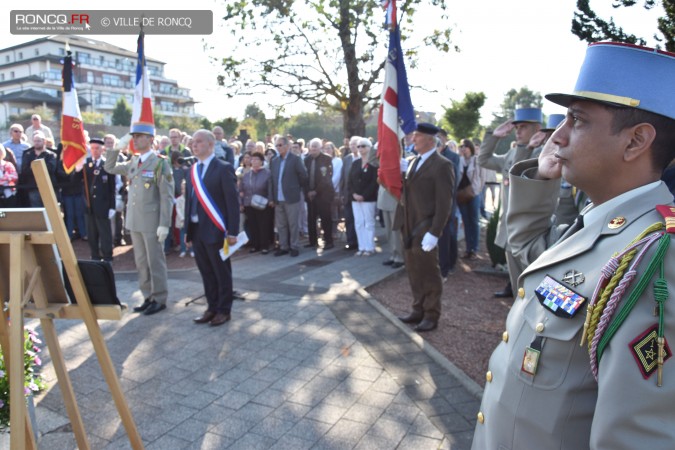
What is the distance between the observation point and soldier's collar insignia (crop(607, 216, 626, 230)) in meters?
1.28

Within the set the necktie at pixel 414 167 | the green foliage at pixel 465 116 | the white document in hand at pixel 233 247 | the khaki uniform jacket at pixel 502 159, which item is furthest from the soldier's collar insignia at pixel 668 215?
the green foliage at pixel 465 116

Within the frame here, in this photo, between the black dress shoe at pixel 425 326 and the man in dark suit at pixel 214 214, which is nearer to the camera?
the black dress shoe at pixel 425 326

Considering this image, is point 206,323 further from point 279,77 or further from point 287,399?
point 279,77

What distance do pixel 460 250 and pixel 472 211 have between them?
1.13m

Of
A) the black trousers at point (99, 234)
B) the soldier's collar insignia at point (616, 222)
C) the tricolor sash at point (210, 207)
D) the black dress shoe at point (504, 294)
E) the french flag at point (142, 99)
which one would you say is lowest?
the black dress shoe at point (504, 294)

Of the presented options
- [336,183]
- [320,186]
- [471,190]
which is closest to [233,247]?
[320,186]

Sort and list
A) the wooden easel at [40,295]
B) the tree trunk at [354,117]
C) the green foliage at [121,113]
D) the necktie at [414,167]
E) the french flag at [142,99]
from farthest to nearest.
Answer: the green foliage at [121,113]
the tree trunk at [354,117]
the french flag at [142,99]
the necktie at [414,167]
the wooden easel at [40,295]

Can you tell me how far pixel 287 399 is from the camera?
3986mm

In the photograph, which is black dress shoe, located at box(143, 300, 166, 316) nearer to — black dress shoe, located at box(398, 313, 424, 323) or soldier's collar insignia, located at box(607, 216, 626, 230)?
black dress shoe, located at box(398, 313, 424, 323)

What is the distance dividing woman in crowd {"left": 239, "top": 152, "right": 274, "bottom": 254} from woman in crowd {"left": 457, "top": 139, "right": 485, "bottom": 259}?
12.6 feet

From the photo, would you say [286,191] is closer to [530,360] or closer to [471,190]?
[471,190]

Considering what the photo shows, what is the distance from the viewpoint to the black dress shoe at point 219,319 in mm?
5750

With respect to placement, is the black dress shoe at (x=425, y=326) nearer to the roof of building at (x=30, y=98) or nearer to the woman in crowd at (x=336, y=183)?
the woman in crowd at (x=336, y=183)

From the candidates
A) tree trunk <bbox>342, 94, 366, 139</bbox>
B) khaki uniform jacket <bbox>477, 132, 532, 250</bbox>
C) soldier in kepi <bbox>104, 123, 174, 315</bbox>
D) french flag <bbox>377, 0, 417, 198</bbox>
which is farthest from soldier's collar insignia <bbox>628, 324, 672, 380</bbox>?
tree trunk <bbox>342, 94, 366, 139</bbox>
